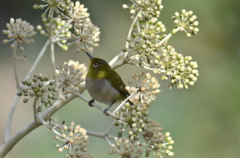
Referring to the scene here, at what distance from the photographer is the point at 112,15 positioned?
636cm

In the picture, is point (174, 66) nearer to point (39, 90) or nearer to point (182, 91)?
point (39, 90)

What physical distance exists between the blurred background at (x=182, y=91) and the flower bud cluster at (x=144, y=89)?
2.54 metres

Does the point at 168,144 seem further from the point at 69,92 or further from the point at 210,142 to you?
the point at 210,142

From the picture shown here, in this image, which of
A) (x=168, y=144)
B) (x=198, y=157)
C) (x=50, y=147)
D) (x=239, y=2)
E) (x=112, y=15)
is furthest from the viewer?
(x=112, y=15)

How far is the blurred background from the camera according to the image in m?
4.41

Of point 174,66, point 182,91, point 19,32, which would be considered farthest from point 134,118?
point 182,91

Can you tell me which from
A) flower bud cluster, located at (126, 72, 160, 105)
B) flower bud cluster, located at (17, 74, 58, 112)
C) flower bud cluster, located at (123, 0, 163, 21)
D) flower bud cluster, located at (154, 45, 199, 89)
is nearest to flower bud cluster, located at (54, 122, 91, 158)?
flower bud cluster, located at (17, 74, 58, 112)

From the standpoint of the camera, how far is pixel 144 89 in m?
1.54

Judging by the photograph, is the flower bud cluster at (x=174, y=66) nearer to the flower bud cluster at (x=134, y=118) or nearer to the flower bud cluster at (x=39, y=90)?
the flower bud cluster at (x=134, y=118)

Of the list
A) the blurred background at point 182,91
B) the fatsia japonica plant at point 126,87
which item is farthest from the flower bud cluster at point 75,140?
the blurred background at point 182,91

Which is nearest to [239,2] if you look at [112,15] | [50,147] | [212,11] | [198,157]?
[212,11]

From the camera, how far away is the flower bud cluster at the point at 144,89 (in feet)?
5.06

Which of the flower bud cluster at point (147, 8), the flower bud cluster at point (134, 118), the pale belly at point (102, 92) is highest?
the flower bud cluster at point (147, 8)

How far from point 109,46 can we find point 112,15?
2.20 ft
